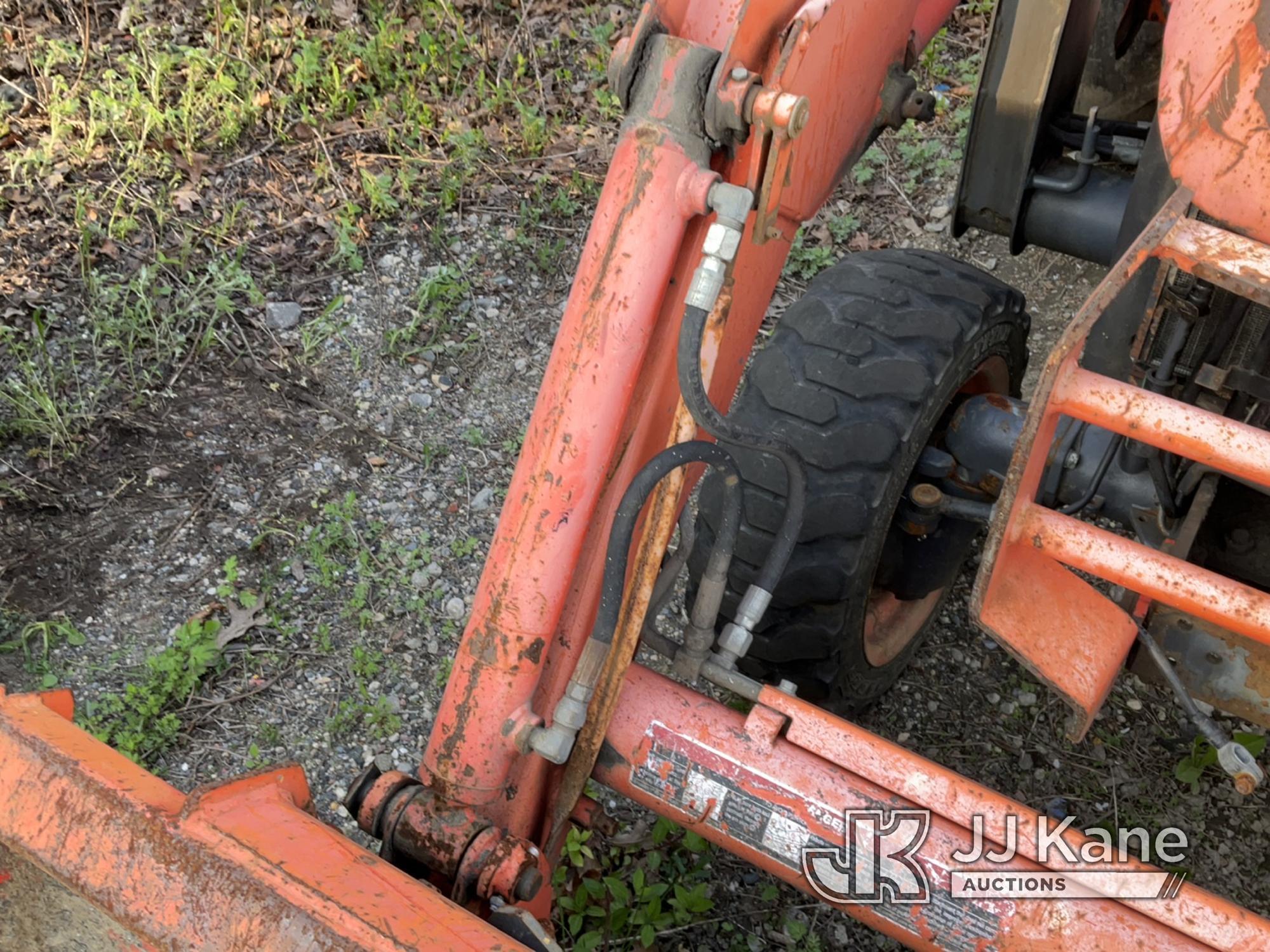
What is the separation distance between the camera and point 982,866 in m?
1.75

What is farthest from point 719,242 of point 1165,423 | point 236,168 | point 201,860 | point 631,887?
point 236,168

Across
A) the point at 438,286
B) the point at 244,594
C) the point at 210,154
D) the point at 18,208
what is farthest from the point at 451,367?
the point at 18,208

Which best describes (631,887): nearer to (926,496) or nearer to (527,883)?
(527,883)

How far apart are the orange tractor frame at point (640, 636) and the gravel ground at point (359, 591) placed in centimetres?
95

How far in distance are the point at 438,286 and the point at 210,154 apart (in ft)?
3.57

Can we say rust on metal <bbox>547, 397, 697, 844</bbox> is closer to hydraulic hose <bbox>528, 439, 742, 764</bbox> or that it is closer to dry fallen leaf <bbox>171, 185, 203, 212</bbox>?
hydraulic hose <bbox>528, 439, 742, 764</bbox>

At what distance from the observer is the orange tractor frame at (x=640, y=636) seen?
1548 millimetres

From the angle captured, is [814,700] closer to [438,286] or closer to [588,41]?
[438,286]

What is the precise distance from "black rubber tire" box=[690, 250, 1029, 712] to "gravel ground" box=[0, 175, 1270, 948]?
679 mm

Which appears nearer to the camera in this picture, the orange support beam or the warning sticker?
the orange support beam

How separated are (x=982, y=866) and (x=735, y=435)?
76 cm

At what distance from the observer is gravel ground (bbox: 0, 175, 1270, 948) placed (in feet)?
9.39

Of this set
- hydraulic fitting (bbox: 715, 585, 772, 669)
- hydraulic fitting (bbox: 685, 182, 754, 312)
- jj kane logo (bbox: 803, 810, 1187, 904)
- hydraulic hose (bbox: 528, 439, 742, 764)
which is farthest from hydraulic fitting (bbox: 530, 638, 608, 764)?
hydraulic fitting (bbox: 685, 182, 754, 312)

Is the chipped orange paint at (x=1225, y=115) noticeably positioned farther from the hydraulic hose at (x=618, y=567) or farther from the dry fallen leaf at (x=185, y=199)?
the dry fallen leaf at (x=185, y=199)
